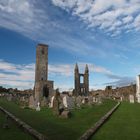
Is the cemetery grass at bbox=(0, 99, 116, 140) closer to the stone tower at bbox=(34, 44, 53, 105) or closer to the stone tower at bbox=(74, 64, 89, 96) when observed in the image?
the stone tower at bbox=(34, 44, 53, 105)

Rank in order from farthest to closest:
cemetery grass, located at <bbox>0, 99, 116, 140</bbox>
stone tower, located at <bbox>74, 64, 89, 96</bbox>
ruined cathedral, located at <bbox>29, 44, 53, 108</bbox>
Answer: stone tower, located at <bbox>74, 64, 89, 96</bbox>, ruined cathedral, located at <bbox>29, 44, 53, 108</bbox>, cemetery grass, located at <bbox>0, 99, 116, 140</bbox>

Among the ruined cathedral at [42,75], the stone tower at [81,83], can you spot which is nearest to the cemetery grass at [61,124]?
the ruined cathedral at [42,75]

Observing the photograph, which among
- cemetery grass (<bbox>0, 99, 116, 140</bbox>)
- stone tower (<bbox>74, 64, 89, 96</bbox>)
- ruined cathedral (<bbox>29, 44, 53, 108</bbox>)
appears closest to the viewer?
cemetery grass (<bbox>0, 99, 116, 140</bbox>)

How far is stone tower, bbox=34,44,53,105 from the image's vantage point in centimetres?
6317

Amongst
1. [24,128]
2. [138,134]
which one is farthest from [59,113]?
[138,134]

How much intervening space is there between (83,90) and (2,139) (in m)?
82.0

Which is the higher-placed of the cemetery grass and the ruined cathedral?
the ruined cathedral

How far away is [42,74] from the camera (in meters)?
69.2

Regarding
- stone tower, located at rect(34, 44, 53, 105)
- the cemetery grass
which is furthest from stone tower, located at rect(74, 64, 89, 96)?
the cemetery grass

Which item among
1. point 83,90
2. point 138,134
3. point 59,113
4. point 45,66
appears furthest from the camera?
point 83,90

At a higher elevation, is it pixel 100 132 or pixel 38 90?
pixel 38 90

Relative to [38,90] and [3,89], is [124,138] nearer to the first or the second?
[38,90]

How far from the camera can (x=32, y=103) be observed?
31469mm

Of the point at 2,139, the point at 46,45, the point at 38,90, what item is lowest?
the point at 2,139
